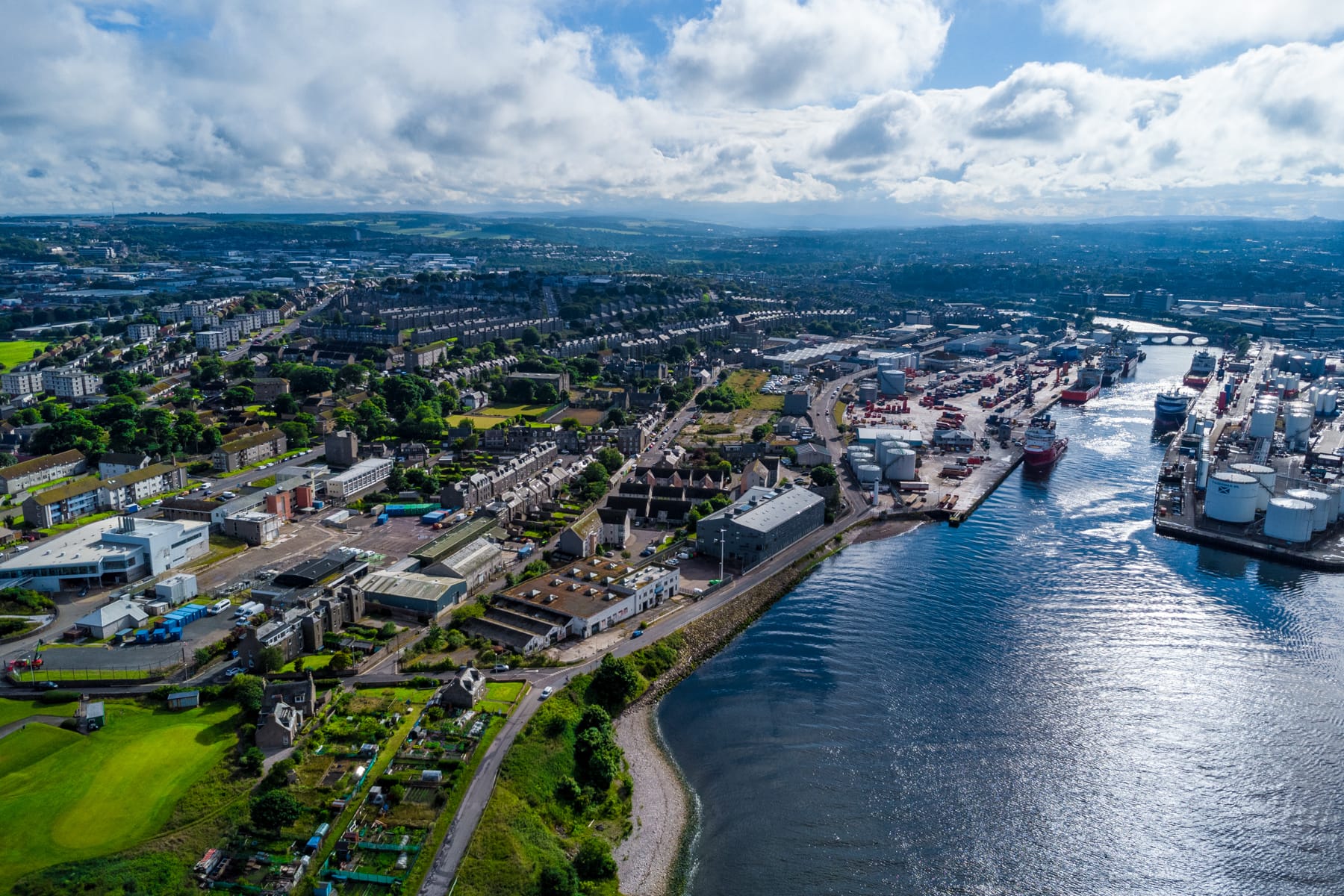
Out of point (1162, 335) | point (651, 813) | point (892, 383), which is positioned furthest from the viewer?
point (1162, 335)

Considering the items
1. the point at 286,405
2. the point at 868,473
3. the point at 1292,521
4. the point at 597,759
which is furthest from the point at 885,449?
the point at 286,405

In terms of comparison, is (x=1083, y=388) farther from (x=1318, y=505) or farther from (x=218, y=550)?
(x=218, y=550)

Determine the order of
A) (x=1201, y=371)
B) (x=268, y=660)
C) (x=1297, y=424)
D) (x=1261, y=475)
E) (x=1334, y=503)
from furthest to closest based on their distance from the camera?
(x=1201, y=371)
(x=1297, y=424)
(x=1261, y=475)
(x=1334, y=503)
(x=268, y=660)

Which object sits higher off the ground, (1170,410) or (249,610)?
(1170,410)

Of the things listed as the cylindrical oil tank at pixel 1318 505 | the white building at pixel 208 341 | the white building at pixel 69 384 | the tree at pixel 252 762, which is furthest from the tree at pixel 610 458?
the white building at pixel 208 341

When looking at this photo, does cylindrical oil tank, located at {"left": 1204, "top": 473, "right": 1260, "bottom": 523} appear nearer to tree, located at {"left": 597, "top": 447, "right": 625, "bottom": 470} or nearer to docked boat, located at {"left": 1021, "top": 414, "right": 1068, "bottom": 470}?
docked boat, located at {"left": 1021, "top": 414, "right": 1068, "bottom": 470}

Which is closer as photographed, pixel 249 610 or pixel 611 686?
pixel 611 686

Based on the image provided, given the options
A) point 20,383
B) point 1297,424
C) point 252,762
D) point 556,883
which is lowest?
point 556,883

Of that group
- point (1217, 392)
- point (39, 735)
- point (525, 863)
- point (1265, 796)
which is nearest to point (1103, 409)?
point (1217, 392)
